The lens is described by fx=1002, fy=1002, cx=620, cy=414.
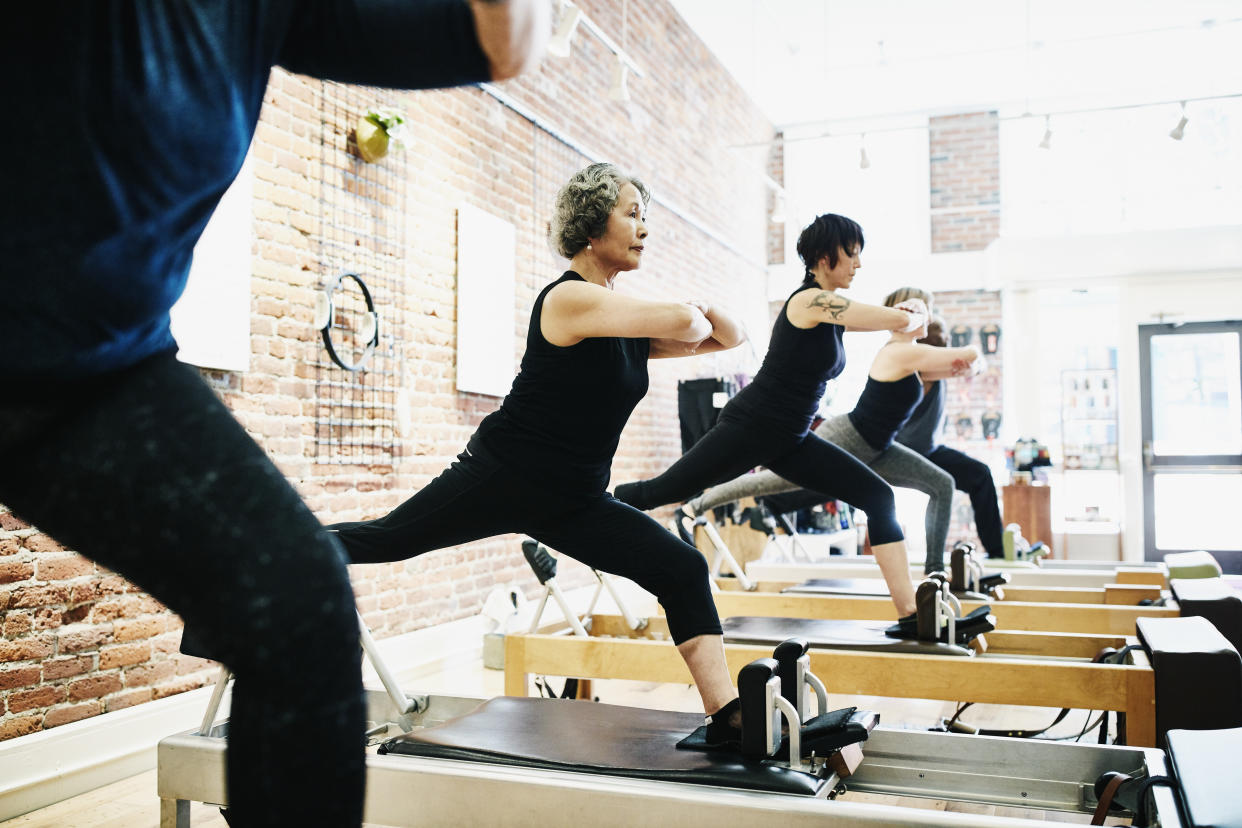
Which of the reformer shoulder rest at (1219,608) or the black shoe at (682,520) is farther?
the black shoe at (682,520)

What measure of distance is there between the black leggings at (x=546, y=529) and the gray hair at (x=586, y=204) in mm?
534

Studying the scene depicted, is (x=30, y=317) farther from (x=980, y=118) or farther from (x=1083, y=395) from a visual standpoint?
(x=980, y=118)

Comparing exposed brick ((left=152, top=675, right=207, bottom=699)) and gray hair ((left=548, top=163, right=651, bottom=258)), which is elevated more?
gray hair ((left=548, top=163, right=651, bottom=258))

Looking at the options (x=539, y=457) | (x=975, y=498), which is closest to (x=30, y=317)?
(x=539, y=457)

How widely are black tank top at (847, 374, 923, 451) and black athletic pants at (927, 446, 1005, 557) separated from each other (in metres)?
1.22

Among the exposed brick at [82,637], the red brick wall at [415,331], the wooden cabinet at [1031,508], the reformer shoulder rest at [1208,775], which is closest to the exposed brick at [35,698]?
the red brick wall at [415,331]

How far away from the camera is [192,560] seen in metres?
0.73

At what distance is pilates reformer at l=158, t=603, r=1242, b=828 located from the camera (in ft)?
6.09

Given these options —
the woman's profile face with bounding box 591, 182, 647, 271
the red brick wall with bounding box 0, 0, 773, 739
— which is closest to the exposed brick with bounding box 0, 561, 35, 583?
the red brick wall with bounding box 0, 0, 773, 739

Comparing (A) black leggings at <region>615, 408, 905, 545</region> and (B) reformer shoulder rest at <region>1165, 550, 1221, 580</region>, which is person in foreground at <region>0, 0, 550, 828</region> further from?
(B) reformer shoulder rest at <region>1165, 550, 1221, 580</region>

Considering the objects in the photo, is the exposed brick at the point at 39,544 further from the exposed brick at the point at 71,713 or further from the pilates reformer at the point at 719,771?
the pilates reformer at the point at 719,771

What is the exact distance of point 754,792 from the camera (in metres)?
1.90

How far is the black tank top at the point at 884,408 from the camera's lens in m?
4.12

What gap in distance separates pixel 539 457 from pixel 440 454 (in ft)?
9.87
